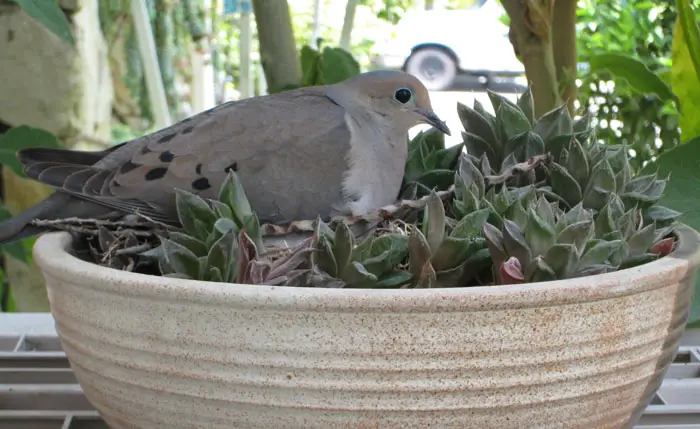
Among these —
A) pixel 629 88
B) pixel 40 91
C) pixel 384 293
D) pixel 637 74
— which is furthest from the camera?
pixel 40 91

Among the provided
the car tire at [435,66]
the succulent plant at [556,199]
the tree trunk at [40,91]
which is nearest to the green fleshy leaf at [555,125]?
the succulent plant at [556,199]

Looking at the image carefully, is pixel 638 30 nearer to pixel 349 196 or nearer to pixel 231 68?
pixel 349 196

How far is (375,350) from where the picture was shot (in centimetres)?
42

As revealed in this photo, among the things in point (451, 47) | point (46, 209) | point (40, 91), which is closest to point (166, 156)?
point (46, 209)

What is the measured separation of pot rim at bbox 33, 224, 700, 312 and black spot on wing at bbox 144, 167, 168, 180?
19 cm

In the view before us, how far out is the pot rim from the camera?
41 cm

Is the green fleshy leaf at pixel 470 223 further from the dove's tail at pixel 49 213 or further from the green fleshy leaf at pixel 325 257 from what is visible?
the dove's tail at pixel 49 213

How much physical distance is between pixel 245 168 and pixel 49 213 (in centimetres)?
18

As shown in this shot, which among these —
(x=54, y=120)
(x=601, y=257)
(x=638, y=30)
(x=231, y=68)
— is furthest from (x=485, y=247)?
(x=231, y=68)

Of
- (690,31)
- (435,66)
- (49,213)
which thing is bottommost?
(435,66)

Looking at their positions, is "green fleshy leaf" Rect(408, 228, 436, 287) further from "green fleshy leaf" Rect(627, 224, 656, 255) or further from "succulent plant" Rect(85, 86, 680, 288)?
"green fleshy leaf" Rect(627, 224, 656, 255)

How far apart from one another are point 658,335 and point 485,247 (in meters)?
0.12

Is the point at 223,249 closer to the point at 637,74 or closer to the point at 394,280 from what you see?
the point at 394,280

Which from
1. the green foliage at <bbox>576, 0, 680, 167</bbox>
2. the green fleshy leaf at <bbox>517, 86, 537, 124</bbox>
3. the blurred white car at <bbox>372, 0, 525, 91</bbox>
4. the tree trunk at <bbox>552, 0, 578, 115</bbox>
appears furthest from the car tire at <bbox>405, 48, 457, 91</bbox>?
the green fleshy leaf at <bbox>517, 86, 537, 124</bbox>
